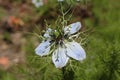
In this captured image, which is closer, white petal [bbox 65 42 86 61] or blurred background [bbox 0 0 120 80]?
white petal [bbox 65 42 86 61]

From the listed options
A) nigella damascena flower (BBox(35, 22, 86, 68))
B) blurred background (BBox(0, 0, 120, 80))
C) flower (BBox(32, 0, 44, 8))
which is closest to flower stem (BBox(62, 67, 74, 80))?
nigella damascena flower (BBox(35, 22, 86, 68))

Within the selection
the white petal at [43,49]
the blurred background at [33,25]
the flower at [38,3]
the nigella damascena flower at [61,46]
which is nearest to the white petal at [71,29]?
the nigella damascena flower at [61,46]

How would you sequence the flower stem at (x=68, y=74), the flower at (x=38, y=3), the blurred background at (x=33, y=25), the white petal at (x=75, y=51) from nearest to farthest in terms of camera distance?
the white petal at (x=75, y=51) → the flower stem at (x=68, y=74) → the blurred background at (x=33, y=25) → the flower at (x=38, y=3)

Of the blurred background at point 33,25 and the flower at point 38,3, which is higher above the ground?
the flower at point 38,3

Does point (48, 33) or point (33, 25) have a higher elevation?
point (48, 33)

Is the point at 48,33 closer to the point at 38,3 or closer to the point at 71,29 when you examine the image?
the point at 71,29

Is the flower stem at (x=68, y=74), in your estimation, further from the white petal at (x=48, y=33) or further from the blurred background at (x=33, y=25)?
the blurred background at (x=33, y=25)

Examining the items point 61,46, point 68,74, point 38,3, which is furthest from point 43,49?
point 38,3

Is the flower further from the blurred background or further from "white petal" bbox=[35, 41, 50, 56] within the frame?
"white petal" bbox=[35, 41, 50, 56]
